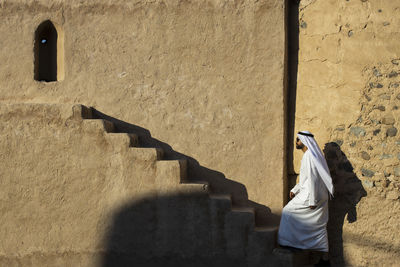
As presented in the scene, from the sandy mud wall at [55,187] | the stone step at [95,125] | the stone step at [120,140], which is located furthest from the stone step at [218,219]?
the stone step at [95,125]

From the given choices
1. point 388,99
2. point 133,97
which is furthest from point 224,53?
point 388,99

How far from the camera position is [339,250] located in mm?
4957

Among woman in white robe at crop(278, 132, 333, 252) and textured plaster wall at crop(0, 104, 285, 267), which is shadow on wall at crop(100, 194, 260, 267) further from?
woman in white robe at crop(278, 132, 333, 252)

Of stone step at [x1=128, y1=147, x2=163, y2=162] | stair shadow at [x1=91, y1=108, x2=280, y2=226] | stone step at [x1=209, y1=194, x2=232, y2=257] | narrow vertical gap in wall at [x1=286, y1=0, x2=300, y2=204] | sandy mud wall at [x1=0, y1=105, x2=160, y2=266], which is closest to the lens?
stone step at [x1=209, y1=194, x2=232, y2=257]

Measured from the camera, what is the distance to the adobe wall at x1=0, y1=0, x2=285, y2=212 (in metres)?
5.15

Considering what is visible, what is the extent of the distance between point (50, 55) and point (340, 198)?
3.87m

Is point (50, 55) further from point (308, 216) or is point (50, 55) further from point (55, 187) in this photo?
point (308, 216)

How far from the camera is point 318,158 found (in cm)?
472

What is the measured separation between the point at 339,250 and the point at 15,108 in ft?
12.4

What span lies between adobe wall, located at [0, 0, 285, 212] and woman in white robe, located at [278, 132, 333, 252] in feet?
1.17

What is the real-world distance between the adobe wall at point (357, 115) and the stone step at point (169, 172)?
4.56 feet

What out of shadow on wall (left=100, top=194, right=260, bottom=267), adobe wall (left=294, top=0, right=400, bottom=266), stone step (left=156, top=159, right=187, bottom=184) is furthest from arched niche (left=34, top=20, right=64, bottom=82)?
adobe wall (left=294, top=0, right=400, bottom=266)

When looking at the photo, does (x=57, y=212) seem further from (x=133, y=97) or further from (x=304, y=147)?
(x=304, y=147)

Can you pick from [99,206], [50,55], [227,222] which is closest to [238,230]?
[227,222]
